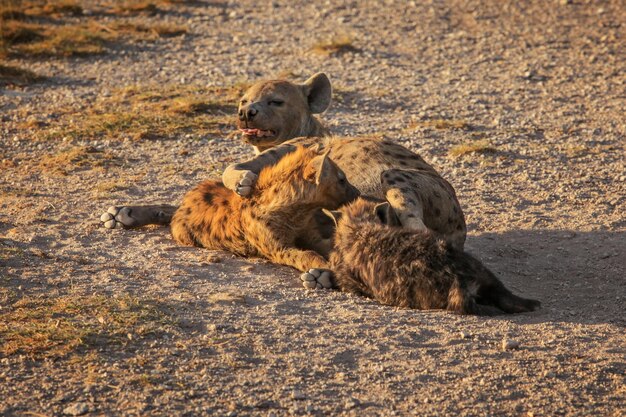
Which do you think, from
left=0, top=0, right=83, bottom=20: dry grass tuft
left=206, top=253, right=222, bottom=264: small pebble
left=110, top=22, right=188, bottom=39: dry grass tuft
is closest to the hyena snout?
left=206, top=253, right=222, bottom=264: small pebble

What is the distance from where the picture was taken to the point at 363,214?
13.4 feet

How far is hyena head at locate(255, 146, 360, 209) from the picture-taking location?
4.23 meters

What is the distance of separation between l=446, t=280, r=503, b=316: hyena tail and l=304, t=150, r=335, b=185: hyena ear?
769 millimetres

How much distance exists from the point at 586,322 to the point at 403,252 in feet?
2.31

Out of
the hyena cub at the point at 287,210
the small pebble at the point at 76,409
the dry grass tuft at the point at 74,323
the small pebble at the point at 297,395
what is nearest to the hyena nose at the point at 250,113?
the hyena cub at the point at 287,210

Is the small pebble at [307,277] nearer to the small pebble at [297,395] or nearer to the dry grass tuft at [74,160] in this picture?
the small pebble at [297,395]

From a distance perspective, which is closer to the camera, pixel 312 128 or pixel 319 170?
pixel 319 170

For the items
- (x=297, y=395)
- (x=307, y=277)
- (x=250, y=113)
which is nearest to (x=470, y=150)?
(x=250, y=113)

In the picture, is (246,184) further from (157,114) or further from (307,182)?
(157,114)

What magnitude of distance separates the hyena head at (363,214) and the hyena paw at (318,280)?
0.20 m

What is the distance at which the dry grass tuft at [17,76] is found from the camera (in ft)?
26.3

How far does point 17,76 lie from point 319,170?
4.60 m

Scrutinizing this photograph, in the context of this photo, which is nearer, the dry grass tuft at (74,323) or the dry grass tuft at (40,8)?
the dry grass tuft at (74,323)

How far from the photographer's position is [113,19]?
1016cm
